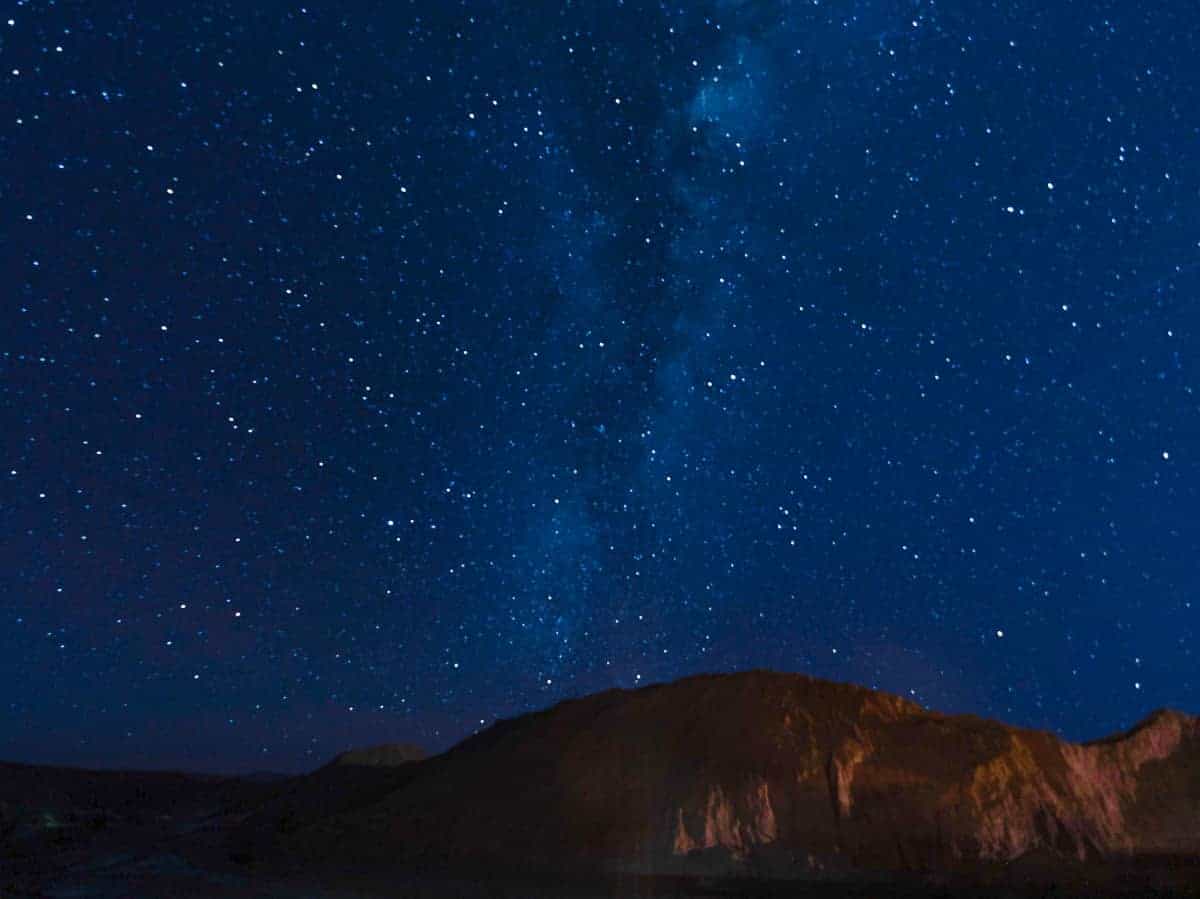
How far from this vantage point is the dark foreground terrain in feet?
95.8

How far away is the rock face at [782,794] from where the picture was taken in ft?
104

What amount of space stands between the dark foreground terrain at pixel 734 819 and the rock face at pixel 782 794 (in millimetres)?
83

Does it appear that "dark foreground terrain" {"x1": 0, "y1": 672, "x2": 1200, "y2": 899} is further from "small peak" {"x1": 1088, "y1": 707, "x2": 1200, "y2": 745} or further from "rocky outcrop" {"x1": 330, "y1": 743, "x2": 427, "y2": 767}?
"rocky outcrop" {"x1": 330, "y1": 743, "x2": 427, "y2": 767}

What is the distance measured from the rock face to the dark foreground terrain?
0.27ft

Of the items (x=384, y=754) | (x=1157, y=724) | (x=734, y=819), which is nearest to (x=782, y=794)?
(x=734, y=819)

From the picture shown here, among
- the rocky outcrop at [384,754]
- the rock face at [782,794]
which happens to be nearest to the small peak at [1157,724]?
the rock face at [782,794]

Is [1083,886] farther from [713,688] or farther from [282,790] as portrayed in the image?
[282,790]

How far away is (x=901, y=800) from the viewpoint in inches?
1297

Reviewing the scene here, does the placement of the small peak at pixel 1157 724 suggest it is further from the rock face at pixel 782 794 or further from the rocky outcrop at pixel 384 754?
the rocky outcrop at pixel 384 754

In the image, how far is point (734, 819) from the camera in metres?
32.3

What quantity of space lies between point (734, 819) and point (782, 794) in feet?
7.28

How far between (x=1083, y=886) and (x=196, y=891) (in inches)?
1146

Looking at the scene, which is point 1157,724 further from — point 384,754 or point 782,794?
point 384,754

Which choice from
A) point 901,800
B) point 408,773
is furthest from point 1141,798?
point 408,773
